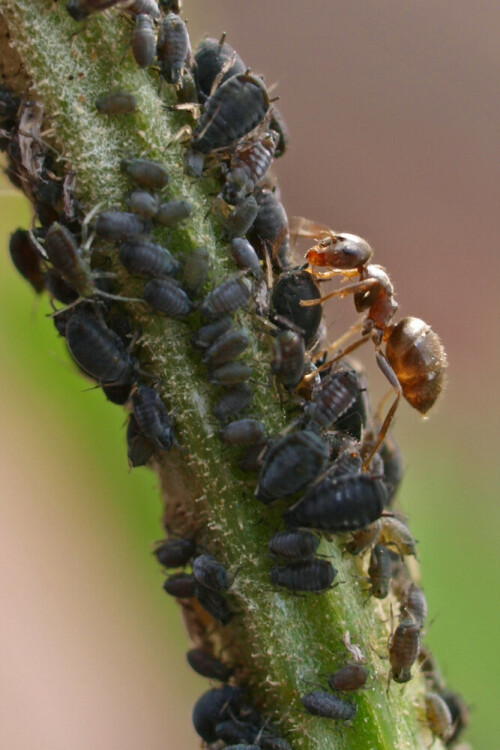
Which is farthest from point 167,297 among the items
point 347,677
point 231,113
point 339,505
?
point 347,677

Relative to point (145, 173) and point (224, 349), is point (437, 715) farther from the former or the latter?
point (145, 173)

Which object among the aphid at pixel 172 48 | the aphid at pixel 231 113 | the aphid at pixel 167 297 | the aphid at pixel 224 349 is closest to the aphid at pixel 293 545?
the aphid at pixel 224 349

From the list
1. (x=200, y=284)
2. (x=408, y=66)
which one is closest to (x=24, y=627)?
(x=200, y=284)

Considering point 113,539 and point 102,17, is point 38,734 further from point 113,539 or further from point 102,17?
point 102,17

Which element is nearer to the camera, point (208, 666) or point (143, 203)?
point (143, 203)

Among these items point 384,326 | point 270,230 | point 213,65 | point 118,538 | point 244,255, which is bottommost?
point 118,538

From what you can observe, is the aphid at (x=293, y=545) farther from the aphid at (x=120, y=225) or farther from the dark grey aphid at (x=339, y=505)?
the aphid at (x=120, y=225)
